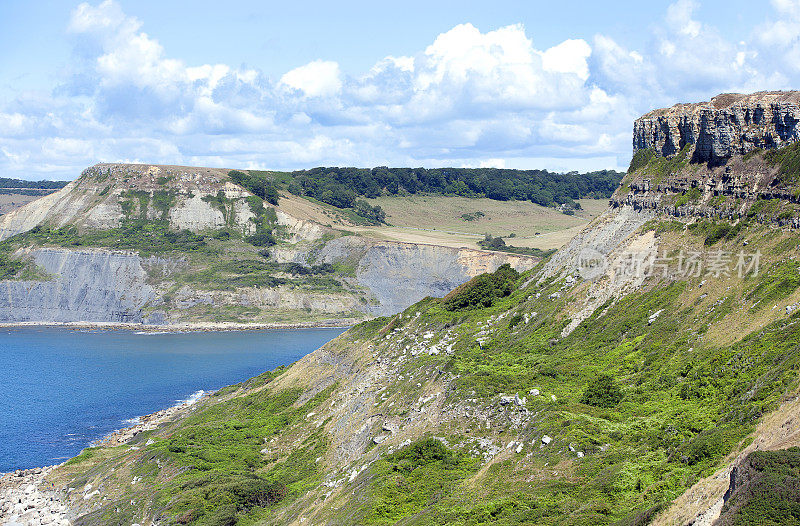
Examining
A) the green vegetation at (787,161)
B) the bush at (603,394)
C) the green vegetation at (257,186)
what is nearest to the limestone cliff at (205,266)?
the green vegetation at (257,186)

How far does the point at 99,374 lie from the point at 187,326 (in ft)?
141

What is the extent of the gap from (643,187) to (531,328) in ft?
44.4

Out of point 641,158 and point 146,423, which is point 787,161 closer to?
point 641,158

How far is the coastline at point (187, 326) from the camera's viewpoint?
13875 cm

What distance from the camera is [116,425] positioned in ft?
246

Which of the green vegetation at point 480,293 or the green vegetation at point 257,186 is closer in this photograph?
the green vegetation at point 480,293

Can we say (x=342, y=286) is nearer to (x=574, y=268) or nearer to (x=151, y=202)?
(x=151, y=202)

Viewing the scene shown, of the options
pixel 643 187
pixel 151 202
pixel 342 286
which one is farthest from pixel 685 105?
pixel 151 202

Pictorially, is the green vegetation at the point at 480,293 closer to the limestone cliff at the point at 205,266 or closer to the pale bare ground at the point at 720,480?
the pale bare ground at the point at 720,480

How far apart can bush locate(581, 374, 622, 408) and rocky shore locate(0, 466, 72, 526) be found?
108 feet

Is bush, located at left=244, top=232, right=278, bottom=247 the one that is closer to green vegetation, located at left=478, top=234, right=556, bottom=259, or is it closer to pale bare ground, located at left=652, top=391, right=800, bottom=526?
green vegetation, located at left=478, top=234, right=556, bottom=259

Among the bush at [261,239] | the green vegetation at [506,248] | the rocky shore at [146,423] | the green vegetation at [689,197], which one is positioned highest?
the green vegetation at [689,197]

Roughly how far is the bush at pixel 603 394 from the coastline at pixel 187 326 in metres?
110

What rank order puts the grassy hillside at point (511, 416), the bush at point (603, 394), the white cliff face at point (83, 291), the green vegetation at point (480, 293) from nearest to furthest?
1. the grassy hillside at point (511, 416)
2. the bush at point (603, 394)
3. the green vegetation at point (480, 293)
4. the white cliff face at point (83, 291)
